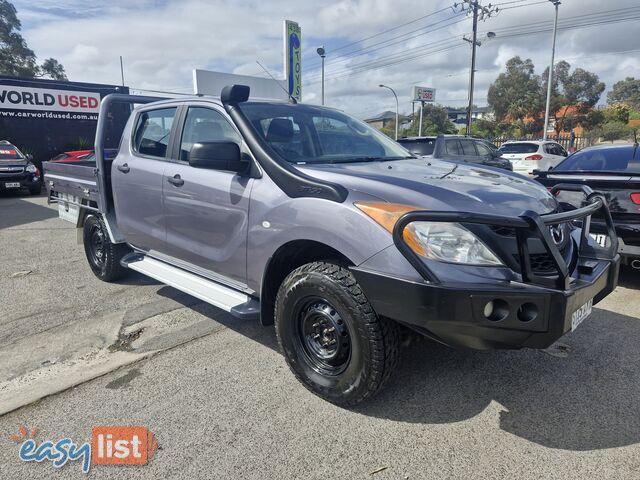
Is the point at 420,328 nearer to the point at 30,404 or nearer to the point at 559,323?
the point at 559,323

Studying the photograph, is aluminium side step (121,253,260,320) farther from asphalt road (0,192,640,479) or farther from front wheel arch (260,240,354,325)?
asphalt road (0,192,640,479)

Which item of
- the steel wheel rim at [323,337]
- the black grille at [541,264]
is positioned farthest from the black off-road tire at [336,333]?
the black grille at [541,264]

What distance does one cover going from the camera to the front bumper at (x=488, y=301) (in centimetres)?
221

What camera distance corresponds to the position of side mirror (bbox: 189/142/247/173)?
2.96m

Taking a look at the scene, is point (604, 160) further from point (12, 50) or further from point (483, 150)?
point (12, 50)

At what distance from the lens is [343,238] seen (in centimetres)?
255

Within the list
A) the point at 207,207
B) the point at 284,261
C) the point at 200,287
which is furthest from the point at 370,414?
the point at 207,207

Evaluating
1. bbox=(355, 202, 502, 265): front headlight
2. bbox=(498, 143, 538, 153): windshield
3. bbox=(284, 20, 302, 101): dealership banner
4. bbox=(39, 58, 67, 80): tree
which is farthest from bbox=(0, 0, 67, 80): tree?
bbox=(355, 202, 502, 265): front headlight

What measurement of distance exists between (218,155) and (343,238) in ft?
3.34

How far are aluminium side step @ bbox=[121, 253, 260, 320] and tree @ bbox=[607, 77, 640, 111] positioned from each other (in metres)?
74.4

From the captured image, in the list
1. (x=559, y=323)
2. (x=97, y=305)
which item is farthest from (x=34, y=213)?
(x=559, y=323)

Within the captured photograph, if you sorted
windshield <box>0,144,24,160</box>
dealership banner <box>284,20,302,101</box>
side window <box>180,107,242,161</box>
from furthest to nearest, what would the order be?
dealership banner <box>284,20,302,101</box> < windshield <box>0,144,24,160</box> < side window <box>180,107,242,161</box>

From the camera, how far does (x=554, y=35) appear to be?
28859 millimetres

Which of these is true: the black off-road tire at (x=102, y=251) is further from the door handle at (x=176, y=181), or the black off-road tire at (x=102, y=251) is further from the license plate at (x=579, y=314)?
the license plate at (x=579, y=314)
